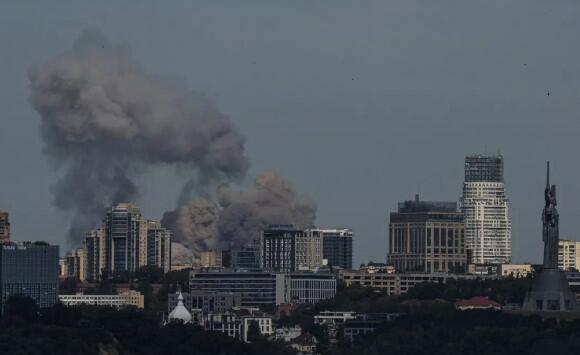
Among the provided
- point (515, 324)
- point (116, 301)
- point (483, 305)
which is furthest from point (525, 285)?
point (515, 324)

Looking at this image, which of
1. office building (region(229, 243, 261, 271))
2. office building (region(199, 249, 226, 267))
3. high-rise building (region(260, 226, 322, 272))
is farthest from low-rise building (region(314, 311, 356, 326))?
office building (region(199, 249, 226, 267))

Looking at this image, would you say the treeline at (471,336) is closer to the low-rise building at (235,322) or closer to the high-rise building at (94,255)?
the low-rise building at (235,322)

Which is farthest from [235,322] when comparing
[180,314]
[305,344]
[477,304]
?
[305,344]

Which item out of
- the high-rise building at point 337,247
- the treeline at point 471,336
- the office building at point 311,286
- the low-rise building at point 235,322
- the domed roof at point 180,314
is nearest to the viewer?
the treeline at point 471,336

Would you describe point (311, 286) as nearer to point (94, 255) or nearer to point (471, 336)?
point (94, 255)

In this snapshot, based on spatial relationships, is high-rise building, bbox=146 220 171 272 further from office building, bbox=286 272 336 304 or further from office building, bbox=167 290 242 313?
office building, bbox=167 290 242 313

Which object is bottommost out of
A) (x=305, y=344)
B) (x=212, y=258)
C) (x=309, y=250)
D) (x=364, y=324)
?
(x=305, y=344)

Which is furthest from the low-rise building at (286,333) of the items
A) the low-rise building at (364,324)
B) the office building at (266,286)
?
the office building at (266,286)
